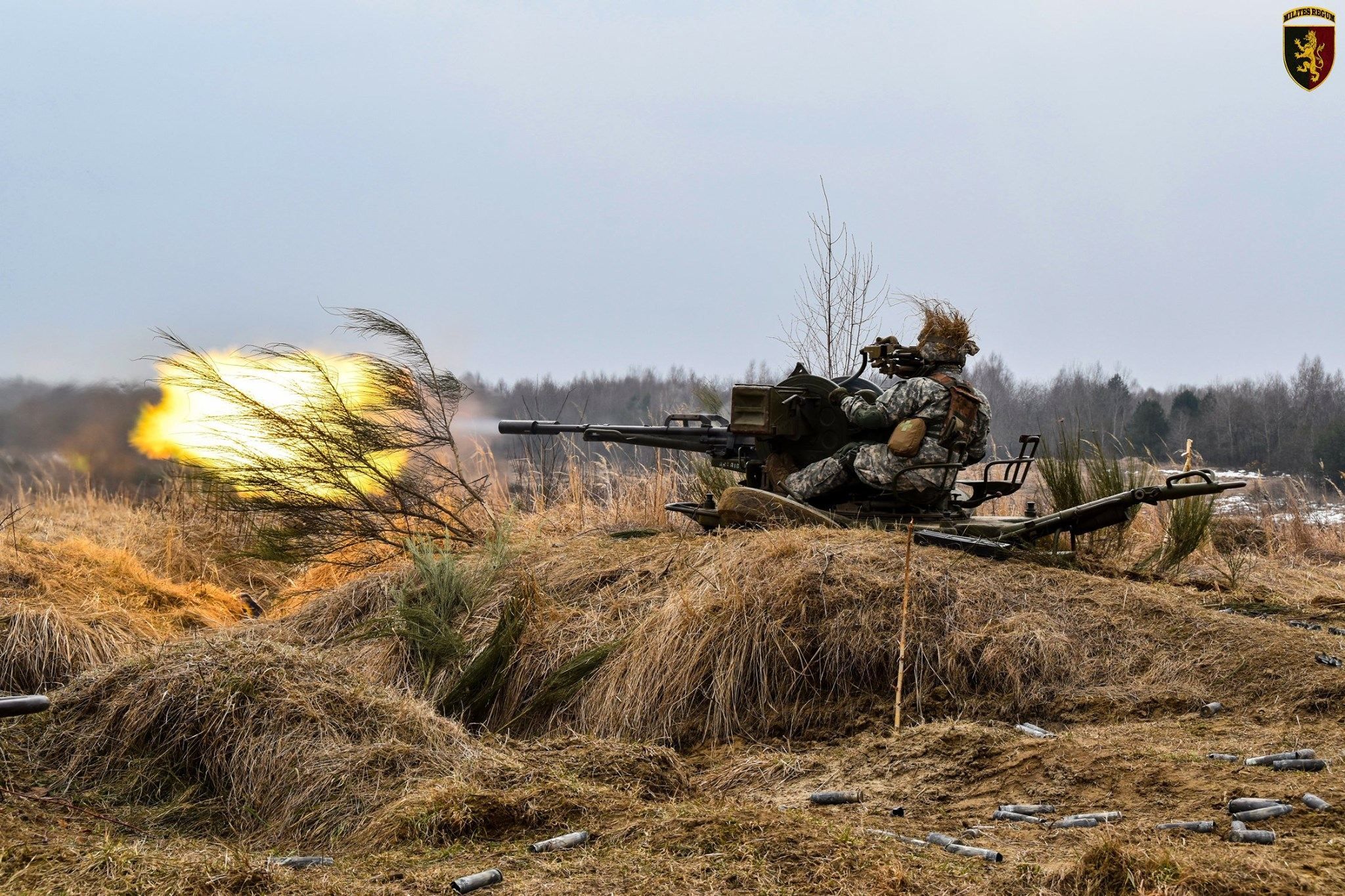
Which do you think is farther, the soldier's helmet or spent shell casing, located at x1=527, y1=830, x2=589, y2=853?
the soldier's helmet

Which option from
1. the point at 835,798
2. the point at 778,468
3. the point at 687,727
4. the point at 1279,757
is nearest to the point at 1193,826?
the point at 1279,757

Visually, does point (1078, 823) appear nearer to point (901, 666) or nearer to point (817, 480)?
point (901, 666)

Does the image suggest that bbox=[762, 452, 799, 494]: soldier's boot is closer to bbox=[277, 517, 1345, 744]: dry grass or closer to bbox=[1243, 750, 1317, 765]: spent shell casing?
bbox=[277, 517, 1345, 744]: dry grass

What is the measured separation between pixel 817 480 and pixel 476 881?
18.1ft

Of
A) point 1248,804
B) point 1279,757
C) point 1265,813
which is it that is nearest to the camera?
point 1265,813

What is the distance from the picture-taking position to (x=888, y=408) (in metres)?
8.26

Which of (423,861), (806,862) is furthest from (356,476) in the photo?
(806,862)

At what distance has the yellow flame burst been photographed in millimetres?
10430

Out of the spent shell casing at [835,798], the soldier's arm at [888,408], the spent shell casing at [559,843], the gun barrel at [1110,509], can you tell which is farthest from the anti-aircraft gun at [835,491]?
the spent shell casing at [559,843]

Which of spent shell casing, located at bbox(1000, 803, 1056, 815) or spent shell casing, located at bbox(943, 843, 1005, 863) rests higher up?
spent shell casing, located at bbox(943, 843, 1005, 863)

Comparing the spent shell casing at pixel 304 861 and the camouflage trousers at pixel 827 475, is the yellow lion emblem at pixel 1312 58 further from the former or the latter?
the spent shell casing at pixel 304 861

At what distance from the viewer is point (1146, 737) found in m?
5.29

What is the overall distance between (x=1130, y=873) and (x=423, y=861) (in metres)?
2.13

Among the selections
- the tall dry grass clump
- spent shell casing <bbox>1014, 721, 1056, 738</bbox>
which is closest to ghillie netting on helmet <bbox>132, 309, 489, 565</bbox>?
the tall dry grass clump
